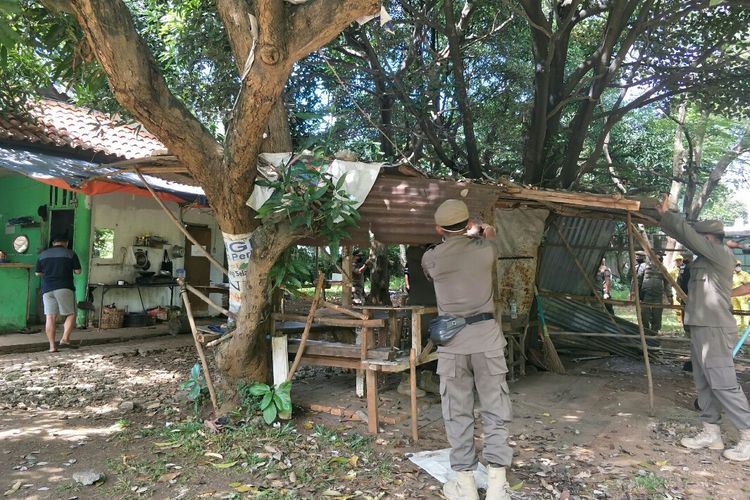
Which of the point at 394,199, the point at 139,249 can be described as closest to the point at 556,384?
the point at 394,199

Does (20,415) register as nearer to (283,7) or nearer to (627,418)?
(283,7)

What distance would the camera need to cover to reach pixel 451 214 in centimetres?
377

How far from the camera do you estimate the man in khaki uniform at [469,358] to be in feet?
11.6

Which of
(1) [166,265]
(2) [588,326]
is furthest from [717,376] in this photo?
(1) [166,265]

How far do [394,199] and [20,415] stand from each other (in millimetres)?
4150

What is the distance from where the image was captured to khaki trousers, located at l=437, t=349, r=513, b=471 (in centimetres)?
352

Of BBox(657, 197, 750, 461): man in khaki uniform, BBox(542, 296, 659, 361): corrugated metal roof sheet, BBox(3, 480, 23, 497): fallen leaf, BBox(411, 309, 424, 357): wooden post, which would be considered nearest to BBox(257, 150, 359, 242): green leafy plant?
BBox(411, 309, 424, 357): wooden post

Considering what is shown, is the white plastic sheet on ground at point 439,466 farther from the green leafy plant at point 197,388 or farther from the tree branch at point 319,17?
the tree branch at point 319,17

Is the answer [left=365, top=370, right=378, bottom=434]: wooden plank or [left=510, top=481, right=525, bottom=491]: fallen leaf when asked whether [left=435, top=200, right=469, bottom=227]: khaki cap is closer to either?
[left=365, top=370, right=378, bottom=434]: wooden plank

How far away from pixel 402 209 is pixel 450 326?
5.69ft

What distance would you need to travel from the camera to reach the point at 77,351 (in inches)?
321

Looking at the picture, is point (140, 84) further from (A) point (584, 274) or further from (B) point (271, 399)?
(A) point (584, 274)

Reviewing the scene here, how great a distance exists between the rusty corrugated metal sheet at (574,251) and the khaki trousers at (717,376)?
11.4 feet

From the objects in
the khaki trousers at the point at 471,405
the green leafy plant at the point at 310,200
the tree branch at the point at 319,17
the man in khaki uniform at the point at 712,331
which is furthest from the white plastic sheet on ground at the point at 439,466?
the tree branch at the point at 319,17
